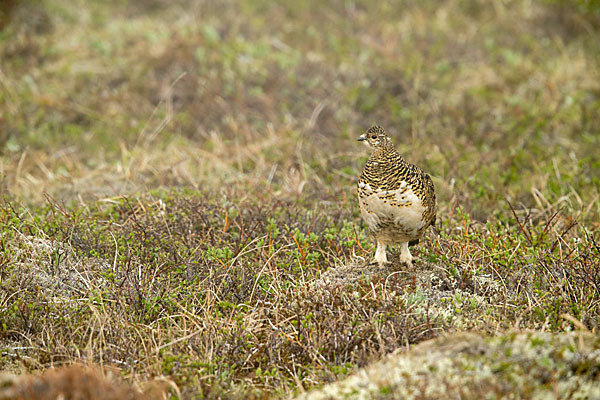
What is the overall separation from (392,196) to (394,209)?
0.09m

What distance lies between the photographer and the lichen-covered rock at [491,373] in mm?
2895

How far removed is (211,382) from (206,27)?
7412 millimetres

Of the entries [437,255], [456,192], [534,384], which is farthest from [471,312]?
[456,192]

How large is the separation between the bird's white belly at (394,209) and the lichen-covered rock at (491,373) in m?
1.14

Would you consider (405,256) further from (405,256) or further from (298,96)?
(298,96)

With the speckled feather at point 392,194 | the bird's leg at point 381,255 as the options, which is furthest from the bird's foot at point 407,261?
the speckled feather at point 392,194

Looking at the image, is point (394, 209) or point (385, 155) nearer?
point (394, 209)

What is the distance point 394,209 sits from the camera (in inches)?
164

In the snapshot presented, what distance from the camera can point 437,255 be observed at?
15.6ft

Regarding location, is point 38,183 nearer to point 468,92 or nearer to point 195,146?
point 195,146

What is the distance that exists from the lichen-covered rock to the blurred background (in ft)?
9.09

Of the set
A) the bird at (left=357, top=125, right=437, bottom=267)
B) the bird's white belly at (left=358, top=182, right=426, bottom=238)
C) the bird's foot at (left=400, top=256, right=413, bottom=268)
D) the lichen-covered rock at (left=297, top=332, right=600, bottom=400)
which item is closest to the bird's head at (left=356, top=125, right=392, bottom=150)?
the bird at (left=357, top=125, right=437, bottom=267)

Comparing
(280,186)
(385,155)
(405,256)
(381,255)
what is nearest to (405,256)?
(405,256)

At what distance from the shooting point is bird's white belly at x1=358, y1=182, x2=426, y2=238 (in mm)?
4148
